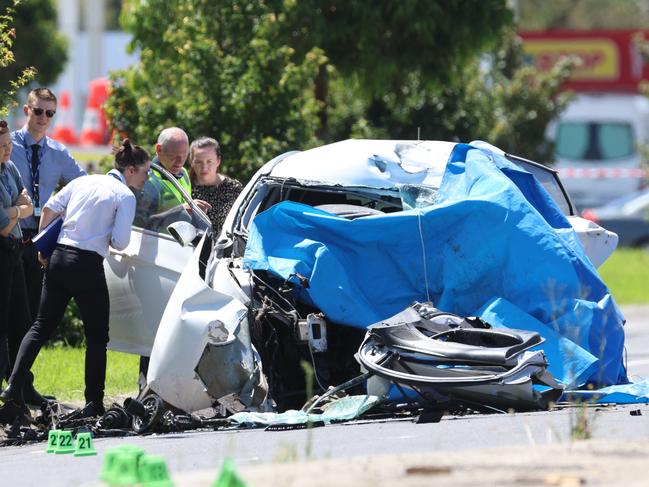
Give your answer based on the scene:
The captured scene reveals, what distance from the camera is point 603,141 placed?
37156 mm

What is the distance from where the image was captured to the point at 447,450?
23.7 feet

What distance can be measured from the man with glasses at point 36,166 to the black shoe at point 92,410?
75 centimetres

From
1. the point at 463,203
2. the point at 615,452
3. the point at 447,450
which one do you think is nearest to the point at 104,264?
the point at 463,203

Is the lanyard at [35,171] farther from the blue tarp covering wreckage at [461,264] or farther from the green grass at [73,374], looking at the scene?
the blue tarp covering wreckage at [461,264]

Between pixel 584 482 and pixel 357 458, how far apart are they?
1219 mm

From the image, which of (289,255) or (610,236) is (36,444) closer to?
(289,255)

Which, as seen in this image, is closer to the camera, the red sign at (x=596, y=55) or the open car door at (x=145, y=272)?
the open car door at (x=145, y=272)

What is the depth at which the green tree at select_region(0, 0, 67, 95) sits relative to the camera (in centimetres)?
3759

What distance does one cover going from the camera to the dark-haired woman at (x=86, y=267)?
9211 mm

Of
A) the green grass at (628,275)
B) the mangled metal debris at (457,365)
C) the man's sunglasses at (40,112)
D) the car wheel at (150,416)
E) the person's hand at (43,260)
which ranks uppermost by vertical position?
the man's sunglasses at (40,112)

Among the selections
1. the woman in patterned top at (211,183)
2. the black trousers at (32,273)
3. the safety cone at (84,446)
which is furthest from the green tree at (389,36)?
the safety cone at (84,446)

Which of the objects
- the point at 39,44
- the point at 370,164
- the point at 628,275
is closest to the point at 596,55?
the point at 39,44

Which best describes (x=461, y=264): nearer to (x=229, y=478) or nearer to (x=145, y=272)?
(x=145, y=272)

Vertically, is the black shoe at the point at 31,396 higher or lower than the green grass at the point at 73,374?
higher
